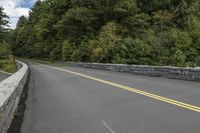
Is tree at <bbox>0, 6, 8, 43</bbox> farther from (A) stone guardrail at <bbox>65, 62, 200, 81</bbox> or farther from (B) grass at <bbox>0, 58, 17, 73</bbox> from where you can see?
(A) stone guardrail at <bbox>65, 62, 200, 81</bbox>

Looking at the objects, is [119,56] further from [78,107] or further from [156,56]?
[78,107]

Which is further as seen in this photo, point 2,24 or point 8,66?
point 2,24

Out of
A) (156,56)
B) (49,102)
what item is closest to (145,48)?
(156,56)

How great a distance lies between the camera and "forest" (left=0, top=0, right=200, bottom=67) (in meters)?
52.8

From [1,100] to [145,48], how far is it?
149 feet

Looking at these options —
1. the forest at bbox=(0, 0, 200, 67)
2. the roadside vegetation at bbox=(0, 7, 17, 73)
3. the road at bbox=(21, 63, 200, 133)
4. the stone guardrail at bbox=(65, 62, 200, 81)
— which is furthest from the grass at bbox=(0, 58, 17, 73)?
the road at bbox=(21, 63, 200, 133)

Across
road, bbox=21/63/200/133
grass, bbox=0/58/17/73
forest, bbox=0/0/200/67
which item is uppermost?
forest, bbox=0/0/200/67

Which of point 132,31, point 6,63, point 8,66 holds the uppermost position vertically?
point 132,31

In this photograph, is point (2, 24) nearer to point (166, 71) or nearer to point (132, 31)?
point (132, 31)

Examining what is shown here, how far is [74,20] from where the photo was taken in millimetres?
66250

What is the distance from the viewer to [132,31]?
61.2m

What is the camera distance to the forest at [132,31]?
52.8 metres

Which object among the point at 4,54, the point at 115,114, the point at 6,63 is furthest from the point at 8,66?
the point at 115,114

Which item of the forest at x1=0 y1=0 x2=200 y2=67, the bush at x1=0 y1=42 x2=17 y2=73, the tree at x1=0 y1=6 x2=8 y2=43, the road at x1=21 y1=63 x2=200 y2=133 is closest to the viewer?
the road at x1=21 y1=63 x2=200 y2=133
